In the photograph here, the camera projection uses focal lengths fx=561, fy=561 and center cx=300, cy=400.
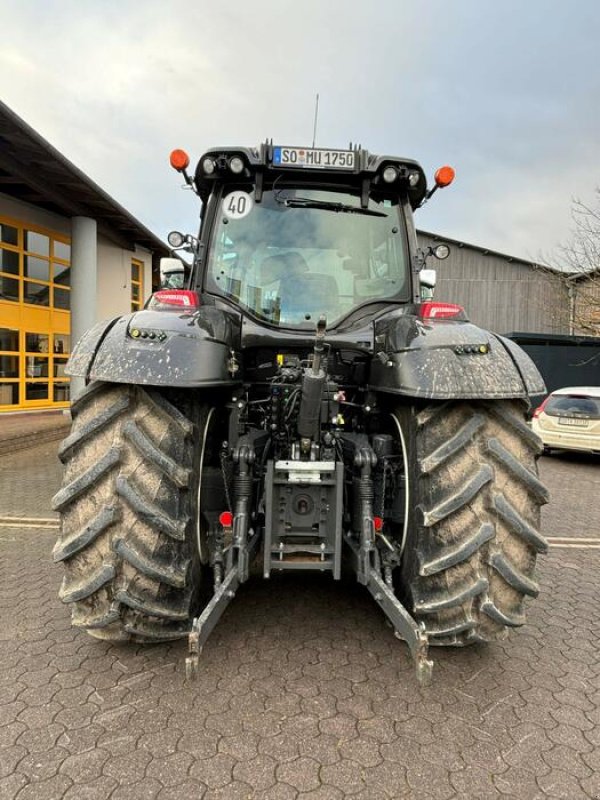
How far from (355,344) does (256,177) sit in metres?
1.25

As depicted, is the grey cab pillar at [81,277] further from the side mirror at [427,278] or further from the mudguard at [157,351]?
the mudguard at [157,351]

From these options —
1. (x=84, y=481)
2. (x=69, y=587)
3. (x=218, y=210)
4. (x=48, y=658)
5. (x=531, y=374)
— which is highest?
(x=218, y=210)

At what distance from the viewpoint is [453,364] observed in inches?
101

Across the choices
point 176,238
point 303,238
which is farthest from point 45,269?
point 303,238

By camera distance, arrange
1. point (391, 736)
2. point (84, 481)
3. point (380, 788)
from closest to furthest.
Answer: point (380, 788)
point (391, 736)
point (84, 481)

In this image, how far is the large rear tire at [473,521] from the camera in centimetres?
250

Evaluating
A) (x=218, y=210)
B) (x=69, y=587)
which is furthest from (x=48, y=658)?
(x=218, y=210)

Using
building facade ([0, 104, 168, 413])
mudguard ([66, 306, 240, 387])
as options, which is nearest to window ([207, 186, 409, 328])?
mudguard ([66, 306, 240, 387])

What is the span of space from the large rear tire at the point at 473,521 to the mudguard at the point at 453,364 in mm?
151

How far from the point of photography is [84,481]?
8.23 ft

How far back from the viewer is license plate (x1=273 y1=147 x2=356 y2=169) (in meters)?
3.37

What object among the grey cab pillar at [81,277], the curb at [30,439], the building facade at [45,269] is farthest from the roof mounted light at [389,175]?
the grey cab pillar at [81,277]

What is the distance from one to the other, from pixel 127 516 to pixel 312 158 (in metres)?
2.32

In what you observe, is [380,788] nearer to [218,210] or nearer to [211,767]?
[211,767]
